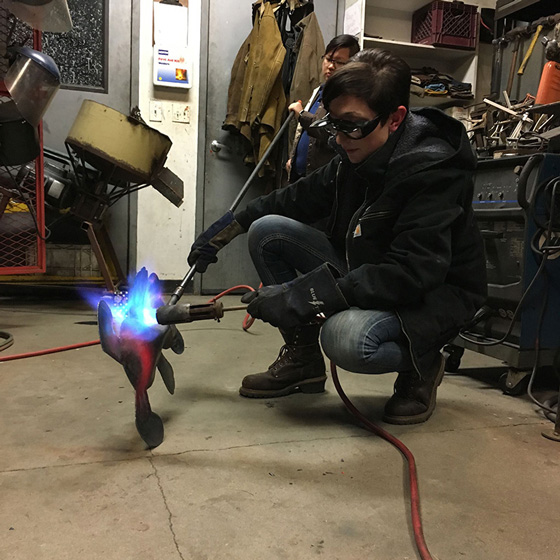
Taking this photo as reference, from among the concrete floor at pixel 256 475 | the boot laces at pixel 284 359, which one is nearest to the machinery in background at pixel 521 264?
the concrete floor at pixel 256 475

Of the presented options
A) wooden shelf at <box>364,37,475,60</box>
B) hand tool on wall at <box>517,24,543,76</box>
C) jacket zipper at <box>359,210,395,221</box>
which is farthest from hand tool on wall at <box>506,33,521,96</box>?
jacket zipper at <box>359,210,395,221</box>

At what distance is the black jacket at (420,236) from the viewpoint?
3.65ft

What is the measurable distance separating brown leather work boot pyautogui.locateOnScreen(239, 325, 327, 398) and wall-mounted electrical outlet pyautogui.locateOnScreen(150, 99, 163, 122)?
2209 mm

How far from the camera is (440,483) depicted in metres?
1.01

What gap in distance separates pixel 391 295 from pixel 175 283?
2405mm

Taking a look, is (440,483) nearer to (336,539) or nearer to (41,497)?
(336,539)

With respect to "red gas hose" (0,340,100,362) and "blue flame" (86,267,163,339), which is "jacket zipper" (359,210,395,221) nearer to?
"blue flame" (86,267,163,339)

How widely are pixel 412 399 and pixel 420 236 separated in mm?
456

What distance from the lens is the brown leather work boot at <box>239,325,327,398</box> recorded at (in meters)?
1.46

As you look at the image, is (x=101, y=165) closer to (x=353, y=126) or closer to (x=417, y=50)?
(x=353, y=126)

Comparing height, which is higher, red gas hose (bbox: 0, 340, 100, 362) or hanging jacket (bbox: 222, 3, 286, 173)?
hanging jacket (bbox: 222, 3, 286, 173)

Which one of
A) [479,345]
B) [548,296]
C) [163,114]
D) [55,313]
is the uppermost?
[163,114]

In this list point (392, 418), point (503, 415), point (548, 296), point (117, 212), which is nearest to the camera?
point (392, 418)

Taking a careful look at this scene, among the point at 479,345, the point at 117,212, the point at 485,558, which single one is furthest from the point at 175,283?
the point at 485,558
